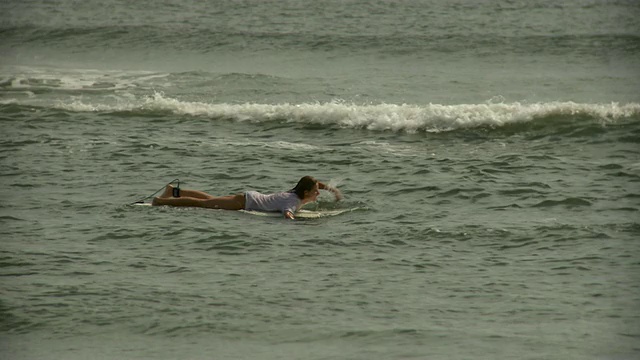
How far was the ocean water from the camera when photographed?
34.9 ft

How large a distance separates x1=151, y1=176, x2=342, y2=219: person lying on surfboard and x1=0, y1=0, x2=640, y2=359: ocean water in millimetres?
169

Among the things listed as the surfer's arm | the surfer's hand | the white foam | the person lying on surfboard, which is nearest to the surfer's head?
the person lying on surfboard

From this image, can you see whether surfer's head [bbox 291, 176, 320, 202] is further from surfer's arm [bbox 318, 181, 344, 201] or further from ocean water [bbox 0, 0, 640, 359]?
ocean water [bbox 0, 0, 640, 359]

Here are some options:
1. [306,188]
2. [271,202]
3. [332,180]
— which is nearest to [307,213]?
[306,188]

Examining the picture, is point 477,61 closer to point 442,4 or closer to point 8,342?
point 442,4

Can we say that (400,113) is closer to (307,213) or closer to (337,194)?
(337,194)

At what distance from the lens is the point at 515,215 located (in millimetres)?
14328

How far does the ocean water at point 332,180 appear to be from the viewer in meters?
10.6

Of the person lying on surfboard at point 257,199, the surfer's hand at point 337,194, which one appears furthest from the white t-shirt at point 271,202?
the surfer's hand at point 337,194

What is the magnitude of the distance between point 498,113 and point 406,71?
5.29 metres

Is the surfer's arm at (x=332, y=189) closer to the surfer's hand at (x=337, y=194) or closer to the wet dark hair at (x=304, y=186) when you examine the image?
the surfer's hand at (x=337, y=194)

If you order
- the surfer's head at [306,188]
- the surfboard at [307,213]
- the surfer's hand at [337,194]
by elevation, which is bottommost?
the surfboard at [307,213]

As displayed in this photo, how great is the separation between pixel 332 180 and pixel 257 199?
1.98m

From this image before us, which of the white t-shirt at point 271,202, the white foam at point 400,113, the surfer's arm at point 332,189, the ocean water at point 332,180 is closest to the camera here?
the ocean water at point 332,180
